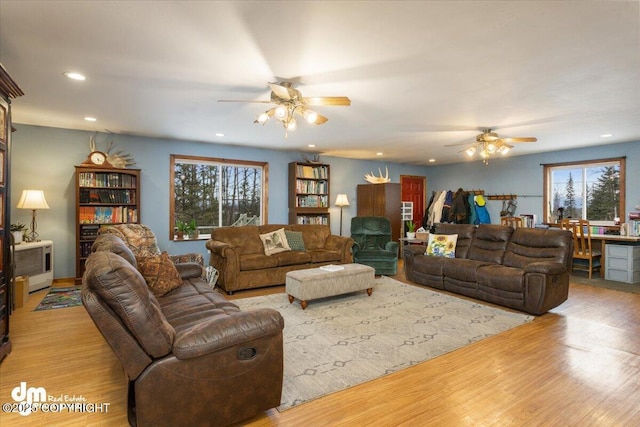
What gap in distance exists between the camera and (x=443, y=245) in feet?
16.1

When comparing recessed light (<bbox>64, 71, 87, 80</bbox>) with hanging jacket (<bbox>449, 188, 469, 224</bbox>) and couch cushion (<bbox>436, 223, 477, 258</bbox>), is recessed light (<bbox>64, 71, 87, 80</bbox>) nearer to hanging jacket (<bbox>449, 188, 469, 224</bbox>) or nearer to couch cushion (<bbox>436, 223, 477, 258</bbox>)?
couch cushion (<bbox>436, 223, 477, 258</bbox>)

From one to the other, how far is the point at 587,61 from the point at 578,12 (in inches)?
34.7

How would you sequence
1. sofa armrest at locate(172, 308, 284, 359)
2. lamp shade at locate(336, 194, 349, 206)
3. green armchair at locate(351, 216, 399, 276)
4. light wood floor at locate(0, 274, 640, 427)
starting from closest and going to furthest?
sofa armrest at locate(172, 308, 284, 359)
light wood floor at locate(0, 274, 640, 427)
green armchair at locate(351, 216, 399, 276)
lamp shade at locate(336, 194, 349, 206)

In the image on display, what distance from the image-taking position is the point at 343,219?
7.89m

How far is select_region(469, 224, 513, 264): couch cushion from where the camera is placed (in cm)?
452

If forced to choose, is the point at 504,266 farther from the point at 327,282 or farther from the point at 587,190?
the point at 587,190

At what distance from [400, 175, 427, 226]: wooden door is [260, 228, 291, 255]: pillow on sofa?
469cm

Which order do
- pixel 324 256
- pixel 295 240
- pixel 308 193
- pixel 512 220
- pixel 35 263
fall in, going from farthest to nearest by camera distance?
pixel 308 193 → pixel 512 220 → pixel 295 240 → pixel 324 256 → pixel 35 263

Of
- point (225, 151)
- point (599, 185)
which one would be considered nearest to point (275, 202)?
point (225, 151)

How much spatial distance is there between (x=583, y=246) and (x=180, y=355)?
651 centimetres

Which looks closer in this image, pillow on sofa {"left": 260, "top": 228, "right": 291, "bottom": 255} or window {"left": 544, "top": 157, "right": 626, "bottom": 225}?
pillow on sofa {"left": 260, "top": 228, "right": 291, "bottom": 255}

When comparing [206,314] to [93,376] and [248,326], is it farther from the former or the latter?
[93,376]

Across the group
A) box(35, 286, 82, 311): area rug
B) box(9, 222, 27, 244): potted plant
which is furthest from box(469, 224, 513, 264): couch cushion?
box(9, 222, 27, 244): potted plant

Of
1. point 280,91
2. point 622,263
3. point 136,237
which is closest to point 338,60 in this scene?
point 280,91
